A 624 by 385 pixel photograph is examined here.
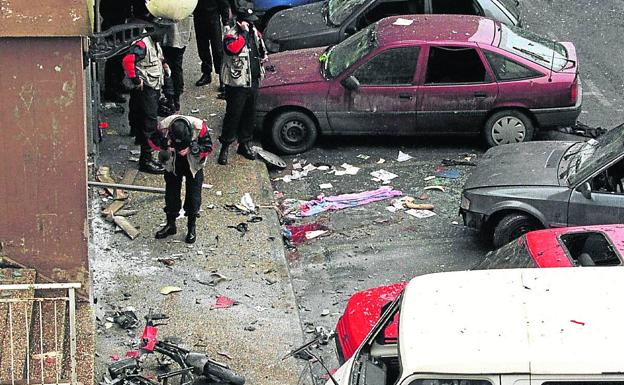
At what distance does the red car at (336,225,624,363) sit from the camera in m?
8.12

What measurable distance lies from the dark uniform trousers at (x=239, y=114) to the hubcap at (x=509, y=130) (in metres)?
2.92

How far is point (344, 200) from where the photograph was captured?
12383 millimetres

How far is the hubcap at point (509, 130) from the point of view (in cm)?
1324

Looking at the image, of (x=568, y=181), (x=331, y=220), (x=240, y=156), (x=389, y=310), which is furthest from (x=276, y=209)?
(x=389, y=310)

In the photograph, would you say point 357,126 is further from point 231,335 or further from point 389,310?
point 389,310

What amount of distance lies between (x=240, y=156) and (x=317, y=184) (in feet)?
3.31

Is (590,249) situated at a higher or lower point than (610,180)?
lower

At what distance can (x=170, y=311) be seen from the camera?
387 inches

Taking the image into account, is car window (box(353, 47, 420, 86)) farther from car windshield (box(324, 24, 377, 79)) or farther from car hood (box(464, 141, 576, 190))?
car hood (box(464, 141, 576, 190))

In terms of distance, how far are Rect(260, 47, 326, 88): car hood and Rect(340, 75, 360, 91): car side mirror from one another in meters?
0.28

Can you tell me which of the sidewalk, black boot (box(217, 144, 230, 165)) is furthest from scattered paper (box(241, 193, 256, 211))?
black boot (box(217, 144, 230, 165))

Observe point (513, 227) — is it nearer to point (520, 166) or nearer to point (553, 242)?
point (520, 166)

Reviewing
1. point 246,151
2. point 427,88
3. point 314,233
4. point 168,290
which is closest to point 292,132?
point 246,151

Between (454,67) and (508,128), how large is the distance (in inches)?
39.5
